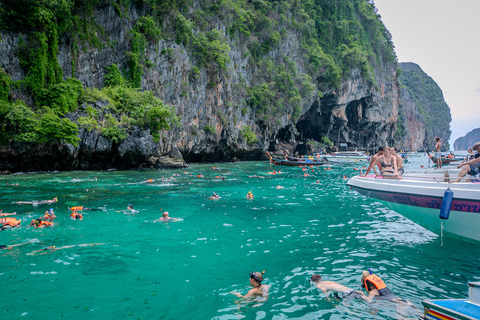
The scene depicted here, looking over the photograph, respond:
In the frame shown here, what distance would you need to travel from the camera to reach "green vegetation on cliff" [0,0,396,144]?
27.2 metres

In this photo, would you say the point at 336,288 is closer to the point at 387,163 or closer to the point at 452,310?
the point at 452,310

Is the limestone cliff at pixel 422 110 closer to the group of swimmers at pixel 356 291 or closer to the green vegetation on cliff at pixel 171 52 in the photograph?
the green vegetation on cliff at pixel 171 52

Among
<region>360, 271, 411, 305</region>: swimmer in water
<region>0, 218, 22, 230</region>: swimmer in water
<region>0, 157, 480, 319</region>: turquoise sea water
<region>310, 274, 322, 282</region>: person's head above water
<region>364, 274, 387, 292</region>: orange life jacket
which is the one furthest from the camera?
<region>0, 218, 22, 230</region>: swimmer in water

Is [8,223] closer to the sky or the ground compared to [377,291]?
closer to the ground

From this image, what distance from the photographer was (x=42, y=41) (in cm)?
2786

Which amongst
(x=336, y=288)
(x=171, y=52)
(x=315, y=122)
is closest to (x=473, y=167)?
(x=336, y=288)

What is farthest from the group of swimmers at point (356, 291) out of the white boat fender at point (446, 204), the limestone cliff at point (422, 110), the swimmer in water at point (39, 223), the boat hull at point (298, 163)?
the limestone cliff at point (422, 110)

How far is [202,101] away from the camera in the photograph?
141ft

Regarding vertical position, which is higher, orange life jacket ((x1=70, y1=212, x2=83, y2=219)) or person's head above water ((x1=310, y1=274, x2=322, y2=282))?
person's head above water ((x1=310, y1=274, x2=322, y2=282))

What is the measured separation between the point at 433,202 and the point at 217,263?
5.69m

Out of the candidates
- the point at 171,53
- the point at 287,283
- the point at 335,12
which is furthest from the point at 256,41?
the point at 287,283

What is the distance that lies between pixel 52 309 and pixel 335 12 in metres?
82.1

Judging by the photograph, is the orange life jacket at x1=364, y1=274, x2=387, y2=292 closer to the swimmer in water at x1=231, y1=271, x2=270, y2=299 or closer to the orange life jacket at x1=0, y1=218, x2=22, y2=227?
the swimmer in water at x1=231, y1=271, x2=270, y2=299


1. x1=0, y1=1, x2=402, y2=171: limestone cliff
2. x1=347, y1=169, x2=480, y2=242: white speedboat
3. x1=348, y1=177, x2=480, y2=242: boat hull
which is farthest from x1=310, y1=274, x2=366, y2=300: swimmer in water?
x1=0, y1=1, x2=402, y2=171: limestone cliff
